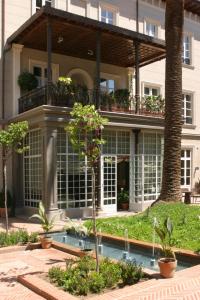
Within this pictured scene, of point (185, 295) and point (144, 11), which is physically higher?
point (144, 11)

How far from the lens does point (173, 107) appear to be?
15.1m

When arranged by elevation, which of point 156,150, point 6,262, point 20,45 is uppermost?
point 20,45

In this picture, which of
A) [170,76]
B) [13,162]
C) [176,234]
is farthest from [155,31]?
[176,234]

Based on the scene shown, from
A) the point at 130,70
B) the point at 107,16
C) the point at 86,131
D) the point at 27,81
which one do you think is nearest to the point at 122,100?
the point at 130,70

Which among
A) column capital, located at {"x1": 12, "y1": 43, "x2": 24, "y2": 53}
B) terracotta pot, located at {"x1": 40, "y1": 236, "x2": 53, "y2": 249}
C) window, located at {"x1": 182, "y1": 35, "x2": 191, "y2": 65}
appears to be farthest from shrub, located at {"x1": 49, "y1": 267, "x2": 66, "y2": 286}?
window, located at {"x1": 182, "y1": 35, "x2": 191, "y2": 65}

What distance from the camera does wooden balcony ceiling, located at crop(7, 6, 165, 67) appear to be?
15.3 m

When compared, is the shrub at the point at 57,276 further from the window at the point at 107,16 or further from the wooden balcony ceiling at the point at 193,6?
the wooden balcony ceiling at the point at 193,6

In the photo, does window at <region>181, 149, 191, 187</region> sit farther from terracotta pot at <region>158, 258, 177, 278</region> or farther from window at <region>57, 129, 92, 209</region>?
terracotta pot at <region>158, 258, 177, 278</region>

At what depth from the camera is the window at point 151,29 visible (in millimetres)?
23395

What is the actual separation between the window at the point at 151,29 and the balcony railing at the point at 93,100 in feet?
18.9

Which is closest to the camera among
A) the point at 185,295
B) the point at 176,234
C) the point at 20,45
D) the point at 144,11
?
the point at 185,295

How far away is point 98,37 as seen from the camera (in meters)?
16.5

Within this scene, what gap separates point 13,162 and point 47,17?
642 cm

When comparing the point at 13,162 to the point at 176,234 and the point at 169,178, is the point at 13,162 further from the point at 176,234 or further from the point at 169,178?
the point at 176,234
